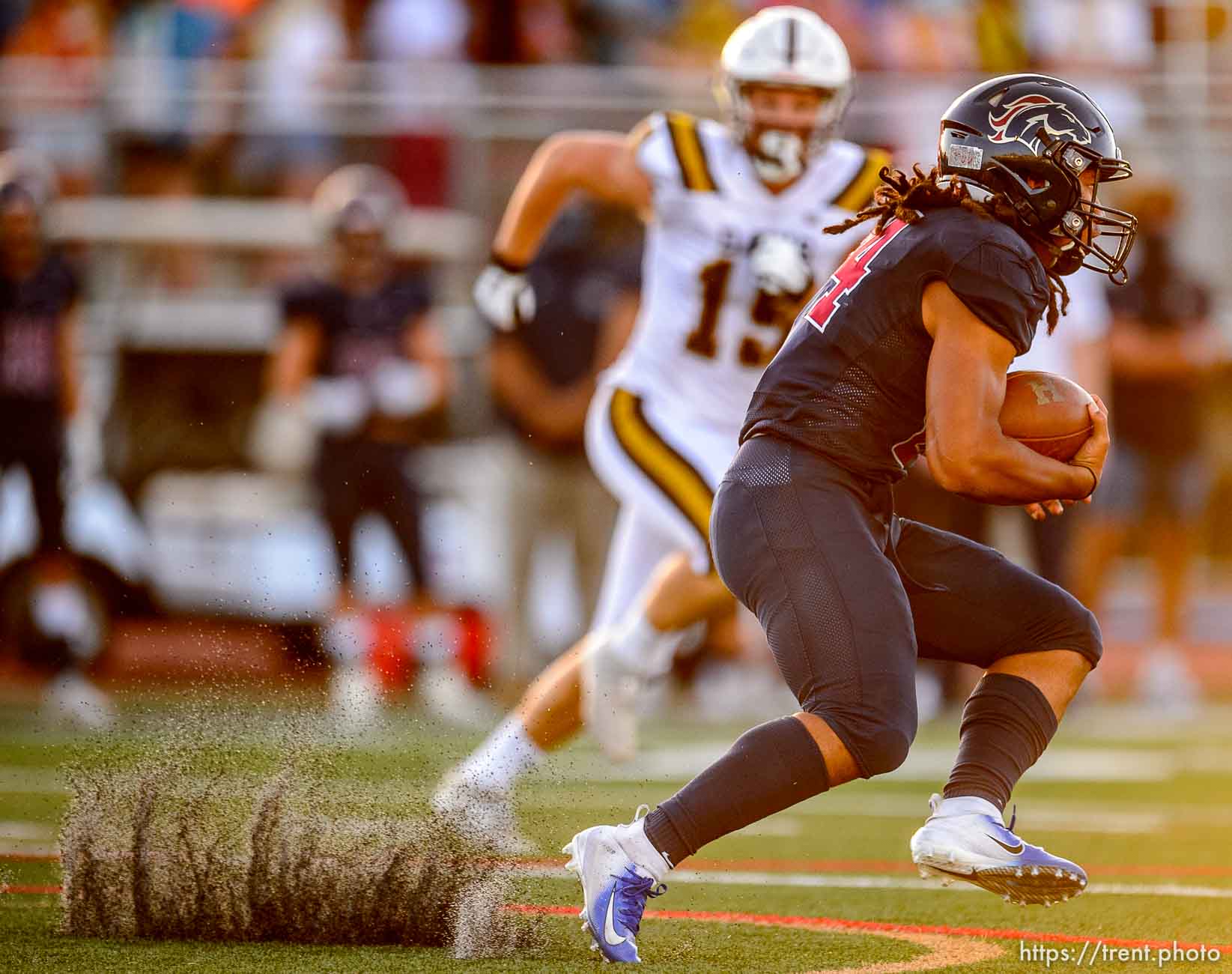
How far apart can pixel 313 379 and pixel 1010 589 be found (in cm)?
550

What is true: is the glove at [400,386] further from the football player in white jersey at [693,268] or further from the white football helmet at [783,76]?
the white football helmet at [783,76]

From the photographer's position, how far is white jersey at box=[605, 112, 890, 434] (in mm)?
5652

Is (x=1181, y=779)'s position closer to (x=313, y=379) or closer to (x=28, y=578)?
(x=313, y=379)

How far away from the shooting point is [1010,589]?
402 cm

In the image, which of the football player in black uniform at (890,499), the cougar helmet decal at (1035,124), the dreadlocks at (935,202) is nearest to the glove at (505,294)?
the football player in black uniform at (890,499)

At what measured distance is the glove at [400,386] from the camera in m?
9.10

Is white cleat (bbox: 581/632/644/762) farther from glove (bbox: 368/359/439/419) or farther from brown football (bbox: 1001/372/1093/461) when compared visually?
glove (bbox: 368/359/439/419)

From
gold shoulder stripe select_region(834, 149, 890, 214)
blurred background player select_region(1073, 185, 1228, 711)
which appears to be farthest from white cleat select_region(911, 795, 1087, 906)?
blurred background player select_region(1073, 185, 1228, 711)

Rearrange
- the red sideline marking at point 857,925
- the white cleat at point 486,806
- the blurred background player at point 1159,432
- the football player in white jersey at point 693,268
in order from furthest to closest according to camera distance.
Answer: the blurred background player at point 1159,432 < the football player in white jersey at point 693,268 < the white cleat at point 486,806 < the red sideline marking at point 857,925

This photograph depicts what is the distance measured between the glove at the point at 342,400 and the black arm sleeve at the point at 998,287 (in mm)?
5686

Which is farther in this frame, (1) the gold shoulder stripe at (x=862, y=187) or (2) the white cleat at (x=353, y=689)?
(2) the white cleat at (x=353, y=689)

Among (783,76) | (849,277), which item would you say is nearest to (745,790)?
(849,277)

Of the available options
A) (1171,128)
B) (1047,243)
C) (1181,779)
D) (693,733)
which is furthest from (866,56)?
(1047,243)

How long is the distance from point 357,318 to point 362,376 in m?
0.25
